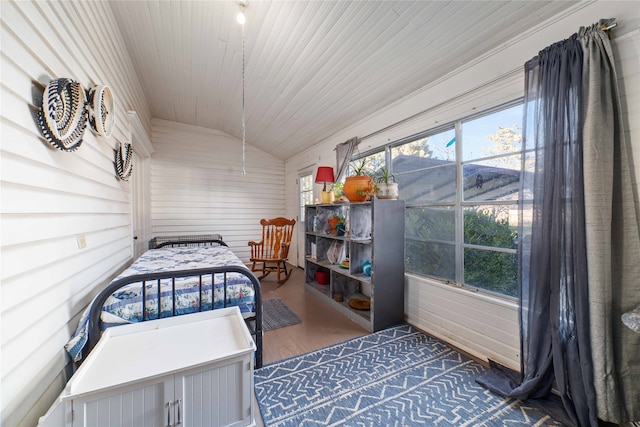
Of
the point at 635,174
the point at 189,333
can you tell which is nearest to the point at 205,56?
the point at 189,333

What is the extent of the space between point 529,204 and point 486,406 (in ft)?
4.21

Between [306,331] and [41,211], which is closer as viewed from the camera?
[41,211]

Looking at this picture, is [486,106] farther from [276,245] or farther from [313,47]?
[276,245]

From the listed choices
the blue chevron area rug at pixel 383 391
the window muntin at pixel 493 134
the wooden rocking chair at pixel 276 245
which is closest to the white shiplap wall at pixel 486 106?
the window muntin at pixel 493 134

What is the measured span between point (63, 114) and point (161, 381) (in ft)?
4.38

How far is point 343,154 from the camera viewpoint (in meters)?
3.56

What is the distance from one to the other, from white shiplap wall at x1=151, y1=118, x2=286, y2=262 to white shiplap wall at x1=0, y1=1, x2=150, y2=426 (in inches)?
120

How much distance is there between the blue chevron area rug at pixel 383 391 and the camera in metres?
1.38

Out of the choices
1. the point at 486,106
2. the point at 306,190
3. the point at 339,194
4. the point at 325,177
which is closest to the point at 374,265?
the point at 339,194

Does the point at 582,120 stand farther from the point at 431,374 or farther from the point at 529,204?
the point at 431,374

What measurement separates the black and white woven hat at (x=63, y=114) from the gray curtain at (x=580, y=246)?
2634 mm

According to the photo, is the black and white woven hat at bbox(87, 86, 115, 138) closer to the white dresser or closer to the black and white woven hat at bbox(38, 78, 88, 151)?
the black and white woven hat at bbox(38, 78, 88, 151)

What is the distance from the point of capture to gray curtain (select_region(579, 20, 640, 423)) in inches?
49.0

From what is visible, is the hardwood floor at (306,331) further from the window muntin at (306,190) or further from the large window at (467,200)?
the window muntin at (306,190)
